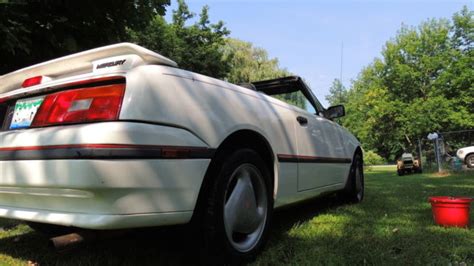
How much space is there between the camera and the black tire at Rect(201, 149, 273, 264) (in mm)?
→ 2432

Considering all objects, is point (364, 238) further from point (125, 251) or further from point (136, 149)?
point (136, 149)

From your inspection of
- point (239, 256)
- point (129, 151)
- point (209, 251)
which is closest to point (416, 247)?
point (239, 256)

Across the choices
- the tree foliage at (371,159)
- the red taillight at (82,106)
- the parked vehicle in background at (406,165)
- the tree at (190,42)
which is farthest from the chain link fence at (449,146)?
the tree foliage at (371,159)

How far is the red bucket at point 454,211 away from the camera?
12.4 feet

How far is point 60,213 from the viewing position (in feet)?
7.15

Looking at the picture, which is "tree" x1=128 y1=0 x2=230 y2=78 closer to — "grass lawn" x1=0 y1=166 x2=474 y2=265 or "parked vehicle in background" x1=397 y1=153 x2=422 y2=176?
"parked vehicle in background" x1=397 y1=153 x2=422 y2=176

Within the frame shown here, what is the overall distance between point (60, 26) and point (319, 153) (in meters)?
3.60

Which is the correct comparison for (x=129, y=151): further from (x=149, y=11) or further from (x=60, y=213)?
(x=149, y=11)

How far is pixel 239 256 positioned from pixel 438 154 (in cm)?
1594

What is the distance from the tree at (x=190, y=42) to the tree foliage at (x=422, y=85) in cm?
2266

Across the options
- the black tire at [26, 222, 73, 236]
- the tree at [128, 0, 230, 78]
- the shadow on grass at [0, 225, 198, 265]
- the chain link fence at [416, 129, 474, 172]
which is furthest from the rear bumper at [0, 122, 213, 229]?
the chain link fence at [416, 129, 474, 172]

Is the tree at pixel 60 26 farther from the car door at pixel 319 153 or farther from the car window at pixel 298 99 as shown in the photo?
the car door at pixel 319 153

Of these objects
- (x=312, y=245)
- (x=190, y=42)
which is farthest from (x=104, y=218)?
(x=190, y=42)

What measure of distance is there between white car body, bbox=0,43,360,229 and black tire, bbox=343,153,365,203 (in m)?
2.88
